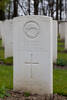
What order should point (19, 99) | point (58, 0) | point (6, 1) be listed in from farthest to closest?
1. point (58, 0)
2. point (6, 1)
3. point (19, 99)

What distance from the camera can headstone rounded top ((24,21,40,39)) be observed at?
217 inches

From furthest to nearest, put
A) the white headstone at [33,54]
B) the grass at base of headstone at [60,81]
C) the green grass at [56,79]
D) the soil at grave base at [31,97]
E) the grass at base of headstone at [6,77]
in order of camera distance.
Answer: the grass at base of headstone at [6,77] < the green grass at [56,79] < the grass at base of headstone at [60,81] < the white headstone at [33,54] < the soil at grave base at [31,97]

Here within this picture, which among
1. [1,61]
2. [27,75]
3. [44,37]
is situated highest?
[44,37]

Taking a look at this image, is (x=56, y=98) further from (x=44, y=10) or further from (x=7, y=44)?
(x=44, y=10)

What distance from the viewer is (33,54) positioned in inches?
218

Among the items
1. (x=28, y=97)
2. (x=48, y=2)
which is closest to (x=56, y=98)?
(x=28, y=97)

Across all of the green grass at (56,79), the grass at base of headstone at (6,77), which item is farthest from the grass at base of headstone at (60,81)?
the grass at base of headstone at (6,77)

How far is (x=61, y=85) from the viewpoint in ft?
21.1

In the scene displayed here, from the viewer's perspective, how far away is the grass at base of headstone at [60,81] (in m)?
5.95

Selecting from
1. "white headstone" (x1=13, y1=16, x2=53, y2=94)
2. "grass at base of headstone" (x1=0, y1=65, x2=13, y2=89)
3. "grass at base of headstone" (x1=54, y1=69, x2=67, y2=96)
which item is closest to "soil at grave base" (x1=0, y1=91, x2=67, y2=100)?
"white headstone" (x1=13, y1=16, x2=53, y2=94)

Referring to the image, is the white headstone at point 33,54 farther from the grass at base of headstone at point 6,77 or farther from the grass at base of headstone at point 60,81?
the grass at base of headstone at point 6,77

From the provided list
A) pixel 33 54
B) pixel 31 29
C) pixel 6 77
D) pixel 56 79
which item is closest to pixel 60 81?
pixel 56 79

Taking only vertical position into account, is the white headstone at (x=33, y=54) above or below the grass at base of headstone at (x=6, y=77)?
above

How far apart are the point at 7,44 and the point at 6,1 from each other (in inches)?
652
